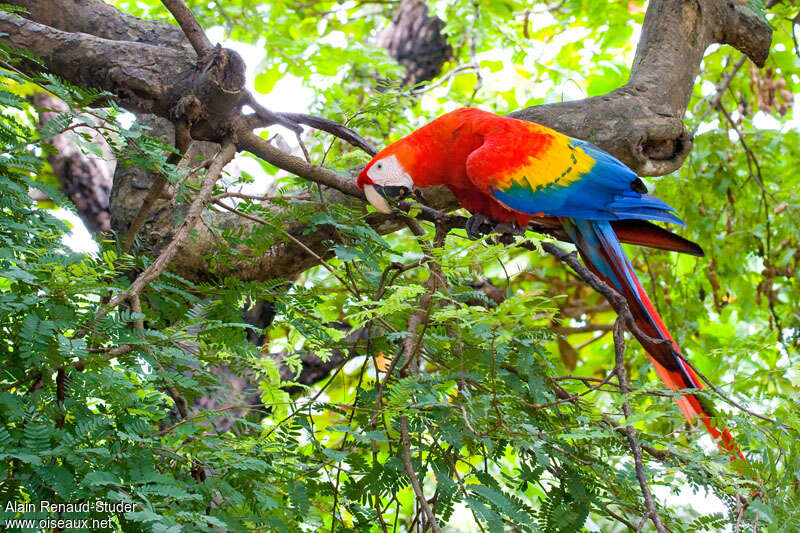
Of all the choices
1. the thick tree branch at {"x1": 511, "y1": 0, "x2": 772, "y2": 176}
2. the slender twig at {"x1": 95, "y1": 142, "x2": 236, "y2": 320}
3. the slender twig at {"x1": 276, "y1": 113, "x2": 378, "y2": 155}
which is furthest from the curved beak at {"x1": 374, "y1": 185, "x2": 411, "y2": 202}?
the thick tree branch at {"x1": 511, "y1": 0, "x2": 772, "y2": 176}

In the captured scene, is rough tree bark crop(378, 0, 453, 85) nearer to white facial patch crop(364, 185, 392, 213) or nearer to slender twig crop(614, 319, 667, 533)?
white facial patch crop(364, 185, 392, 213)

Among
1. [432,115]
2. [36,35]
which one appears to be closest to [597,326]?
[432,115]

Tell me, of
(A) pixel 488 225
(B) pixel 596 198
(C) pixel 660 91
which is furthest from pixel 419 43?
(B) pixel 596 198

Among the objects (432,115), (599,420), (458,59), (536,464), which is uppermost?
(458,59)

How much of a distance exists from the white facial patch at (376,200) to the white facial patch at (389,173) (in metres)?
0.02

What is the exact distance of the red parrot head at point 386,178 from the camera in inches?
63.5

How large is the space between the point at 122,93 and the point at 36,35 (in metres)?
0.27

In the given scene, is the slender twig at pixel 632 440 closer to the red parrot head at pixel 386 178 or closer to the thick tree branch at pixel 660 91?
the red parrot head at pixel 386 178

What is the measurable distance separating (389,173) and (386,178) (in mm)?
16

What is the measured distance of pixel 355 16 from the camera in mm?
4809

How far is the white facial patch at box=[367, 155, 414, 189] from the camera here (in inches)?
63.7

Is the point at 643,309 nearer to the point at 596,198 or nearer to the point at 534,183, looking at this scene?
the point at 596,198

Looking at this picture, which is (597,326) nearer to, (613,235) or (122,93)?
(613,235)

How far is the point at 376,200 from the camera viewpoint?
Result: 1606mm
